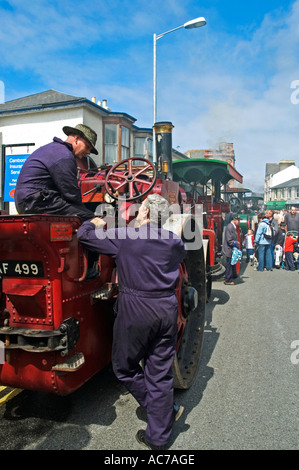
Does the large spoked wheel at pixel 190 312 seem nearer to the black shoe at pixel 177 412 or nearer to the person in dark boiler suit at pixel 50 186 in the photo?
the black shoe at pixel 177 412

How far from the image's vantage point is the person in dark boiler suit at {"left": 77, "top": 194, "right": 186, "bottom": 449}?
2189 mm

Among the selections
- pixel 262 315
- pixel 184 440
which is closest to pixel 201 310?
pixel 184 440

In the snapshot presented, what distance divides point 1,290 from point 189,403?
66.5 inches

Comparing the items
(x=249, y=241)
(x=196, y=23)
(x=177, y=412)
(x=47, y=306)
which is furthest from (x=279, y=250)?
(x=47, y=306)

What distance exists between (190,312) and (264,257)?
290 inches

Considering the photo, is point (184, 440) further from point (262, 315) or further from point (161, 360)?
point (262, 315)

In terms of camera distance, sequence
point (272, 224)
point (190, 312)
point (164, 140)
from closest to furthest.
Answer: point (190, 312)
point (164, 140)
point (272, 224)

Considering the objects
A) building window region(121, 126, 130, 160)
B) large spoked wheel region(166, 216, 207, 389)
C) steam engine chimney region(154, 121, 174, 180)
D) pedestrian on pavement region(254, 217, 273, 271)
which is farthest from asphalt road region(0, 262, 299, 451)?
building window region(121, 126, 130, 160)

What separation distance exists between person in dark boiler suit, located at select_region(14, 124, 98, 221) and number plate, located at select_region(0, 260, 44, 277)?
1.52 ft

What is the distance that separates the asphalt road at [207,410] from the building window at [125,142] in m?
13.6

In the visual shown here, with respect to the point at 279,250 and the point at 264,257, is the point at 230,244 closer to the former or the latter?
the point at 264,257

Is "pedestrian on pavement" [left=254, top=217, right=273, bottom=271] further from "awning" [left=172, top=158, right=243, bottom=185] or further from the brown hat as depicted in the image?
the brown hat

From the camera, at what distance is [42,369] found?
2143mm

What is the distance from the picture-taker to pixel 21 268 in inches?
82.6
